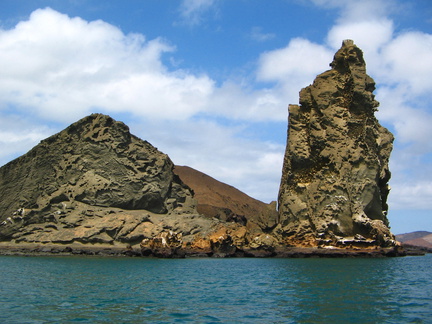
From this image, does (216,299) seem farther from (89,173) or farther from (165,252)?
(89,173)

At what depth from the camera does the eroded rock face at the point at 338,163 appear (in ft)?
167

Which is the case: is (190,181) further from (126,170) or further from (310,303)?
(310,303)

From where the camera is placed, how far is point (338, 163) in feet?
173

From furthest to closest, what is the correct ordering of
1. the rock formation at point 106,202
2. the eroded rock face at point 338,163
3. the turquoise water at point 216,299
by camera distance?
the rock formation at point 106,202 < the eroded rock face at point 338,163 < the turquoise water at point 216,299

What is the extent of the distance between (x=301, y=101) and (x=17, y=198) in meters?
39.1

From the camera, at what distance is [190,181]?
155m

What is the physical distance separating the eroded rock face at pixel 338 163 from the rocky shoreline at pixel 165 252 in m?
2.14

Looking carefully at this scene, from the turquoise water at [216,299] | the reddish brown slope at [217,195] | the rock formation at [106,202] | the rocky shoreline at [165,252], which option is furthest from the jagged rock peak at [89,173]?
the reddish brown slope at [217,195]

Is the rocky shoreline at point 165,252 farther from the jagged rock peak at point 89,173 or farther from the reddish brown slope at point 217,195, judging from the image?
the reddish brown slope at point 217,195

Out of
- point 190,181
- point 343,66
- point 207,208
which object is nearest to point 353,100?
point 343,66

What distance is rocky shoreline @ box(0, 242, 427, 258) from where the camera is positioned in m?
47.2

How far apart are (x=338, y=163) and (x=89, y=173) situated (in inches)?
1298

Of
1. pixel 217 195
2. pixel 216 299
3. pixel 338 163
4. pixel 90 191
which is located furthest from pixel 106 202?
pixel 217 195

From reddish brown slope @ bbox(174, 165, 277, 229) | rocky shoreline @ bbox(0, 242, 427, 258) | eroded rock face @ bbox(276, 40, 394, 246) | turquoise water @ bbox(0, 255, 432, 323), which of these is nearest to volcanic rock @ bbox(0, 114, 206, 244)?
rocky shoreline @ bbox(0, 242, 427, 258)
